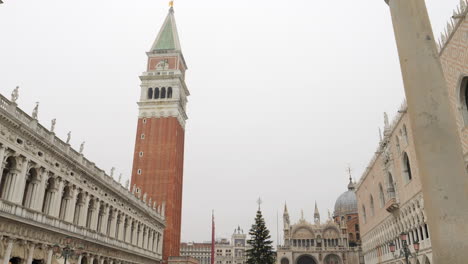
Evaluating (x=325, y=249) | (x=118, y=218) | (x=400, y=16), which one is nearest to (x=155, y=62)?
(x=118, y=218)

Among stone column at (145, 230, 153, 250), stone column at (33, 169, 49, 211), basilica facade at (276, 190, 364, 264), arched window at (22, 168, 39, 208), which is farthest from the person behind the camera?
basilica facade at (276, 190, 364, 264)

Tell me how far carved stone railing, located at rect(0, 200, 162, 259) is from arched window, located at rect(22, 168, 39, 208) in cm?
78

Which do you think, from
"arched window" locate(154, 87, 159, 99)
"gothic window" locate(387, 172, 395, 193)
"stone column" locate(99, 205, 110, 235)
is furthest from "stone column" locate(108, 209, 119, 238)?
"arched window" locate(154, 87, 159, 99)

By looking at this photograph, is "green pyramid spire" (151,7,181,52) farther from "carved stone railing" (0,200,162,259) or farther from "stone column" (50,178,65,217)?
"stone column" (50,178,65,217)

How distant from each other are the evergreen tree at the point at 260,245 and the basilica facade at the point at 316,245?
2558 centimetres

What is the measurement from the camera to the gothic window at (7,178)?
2294cm

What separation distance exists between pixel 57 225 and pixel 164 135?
39.2 metres

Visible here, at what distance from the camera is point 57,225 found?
27.7 m

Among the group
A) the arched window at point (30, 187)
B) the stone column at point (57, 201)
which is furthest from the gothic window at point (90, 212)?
the arched window at point (30, 187)

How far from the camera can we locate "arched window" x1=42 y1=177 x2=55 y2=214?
27.3m

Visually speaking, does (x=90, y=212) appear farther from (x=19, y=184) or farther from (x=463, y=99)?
(x=463, y=99)

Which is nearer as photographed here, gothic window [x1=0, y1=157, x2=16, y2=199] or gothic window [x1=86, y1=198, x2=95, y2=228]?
gothic window [x1=0, y1=157, x2=16, y2=199]

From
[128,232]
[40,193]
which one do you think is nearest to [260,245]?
[128,232]

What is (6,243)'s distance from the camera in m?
22.3
